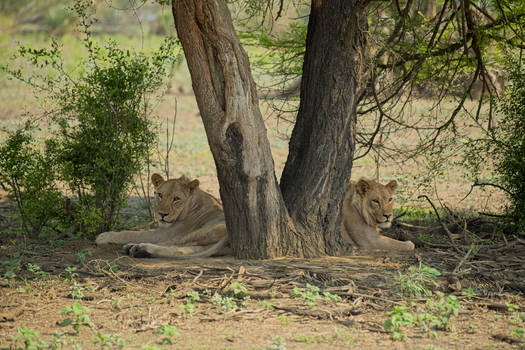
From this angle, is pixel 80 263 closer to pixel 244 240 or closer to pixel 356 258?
pixel 244 240

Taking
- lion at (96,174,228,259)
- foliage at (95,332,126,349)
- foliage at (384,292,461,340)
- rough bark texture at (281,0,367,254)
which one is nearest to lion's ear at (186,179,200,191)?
lion at (96,174,228,259)

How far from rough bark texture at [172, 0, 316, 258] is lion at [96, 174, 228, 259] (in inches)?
29.2

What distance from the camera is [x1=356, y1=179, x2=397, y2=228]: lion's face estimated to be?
7691mm

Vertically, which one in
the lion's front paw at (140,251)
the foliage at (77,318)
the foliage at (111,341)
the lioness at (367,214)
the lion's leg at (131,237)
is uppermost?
the lioness at (367,214)

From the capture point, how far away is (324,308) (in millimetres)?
4859

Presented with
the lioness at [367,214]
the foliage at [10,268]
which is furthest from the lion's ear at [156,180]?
the lioness at [367,214]

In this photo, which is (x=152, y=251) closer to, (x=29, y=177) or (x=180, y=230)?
(x=180, y=230)

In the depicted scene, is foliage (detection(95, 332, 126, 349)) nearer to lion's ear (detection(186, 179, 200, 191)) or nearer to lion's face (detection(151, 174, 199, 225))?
lion's face (detection(151, 174, 199, 225))

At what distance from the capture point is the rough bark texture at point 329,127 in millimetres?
6672

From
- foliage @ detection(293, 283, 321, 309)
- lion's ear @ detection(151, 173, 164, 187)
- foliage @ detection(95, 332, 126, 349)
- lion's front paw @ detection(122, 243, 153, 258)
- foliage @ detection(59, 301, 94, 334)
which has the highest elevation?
lion's ear @ detection(151, 173, 164, 187)

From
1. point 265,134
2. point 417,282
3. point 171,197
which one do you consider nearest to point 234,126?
point 265,134

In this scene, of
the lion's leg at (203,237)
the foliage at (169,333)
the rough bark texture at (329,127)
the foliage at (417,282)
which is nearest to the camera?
the foliage at (169,333)

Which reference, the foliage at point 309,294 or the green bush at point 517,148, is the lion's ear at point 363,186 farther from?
the foliage at point 309,294

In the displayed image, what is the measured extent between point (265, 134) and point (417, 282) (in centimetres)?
201
